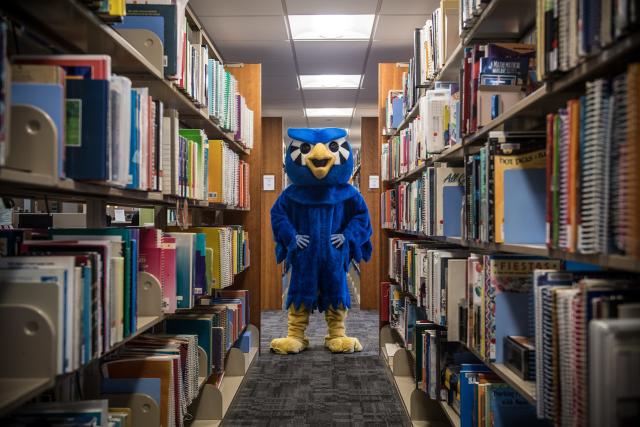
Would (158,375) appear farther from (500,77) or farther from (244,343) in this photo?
(244,343)

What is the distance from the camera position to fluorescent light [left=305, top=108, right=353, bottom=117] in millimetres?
7242

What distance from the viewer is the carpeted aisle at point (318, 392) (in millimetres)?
2932

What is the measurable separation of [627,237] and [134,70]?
62.9 inches

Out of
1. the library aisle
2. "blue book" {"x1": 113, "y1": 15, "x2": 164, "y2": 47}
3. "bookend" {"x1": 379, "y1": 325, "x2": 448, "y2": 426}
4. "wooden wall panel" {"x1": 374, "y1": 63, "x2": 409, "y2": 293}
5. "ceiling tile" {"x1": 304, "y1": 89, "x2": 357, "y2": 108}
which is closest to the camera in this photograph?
the library aisle

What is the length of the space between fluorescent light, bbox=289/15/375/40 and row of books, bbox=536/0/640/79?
294 cm

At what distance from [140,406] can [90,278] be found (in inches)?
27.8

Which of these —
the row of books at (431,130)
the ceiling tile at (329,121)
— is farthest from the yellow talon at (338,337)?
the ceiling tile at (329,121)

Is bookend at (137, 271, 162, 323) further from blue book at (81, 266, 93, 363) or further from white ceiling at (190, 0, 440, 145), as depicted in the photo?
white ceiling at (190, 0, 440, 145)

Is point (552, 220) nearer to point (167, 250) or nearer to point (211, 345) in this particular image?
point (167, 250)

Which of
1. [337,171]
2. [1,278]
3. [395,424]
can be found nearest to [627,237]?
[1,278]

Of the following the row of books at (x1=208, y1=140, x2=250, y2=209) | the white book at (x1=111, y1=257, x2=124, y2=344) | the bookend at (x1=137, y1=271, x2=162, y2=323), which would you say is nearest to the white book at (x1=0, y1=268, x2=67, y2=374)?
the white book at (x1=111, y1=257, x2=124, y2=344)

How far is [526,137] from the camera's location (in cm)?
162

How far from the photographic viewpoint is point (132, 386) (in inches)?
75.3

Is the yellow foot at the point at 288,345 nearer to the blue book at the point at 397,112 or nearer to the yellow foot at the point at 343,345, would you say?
the yellow foot at the point at 343,345
